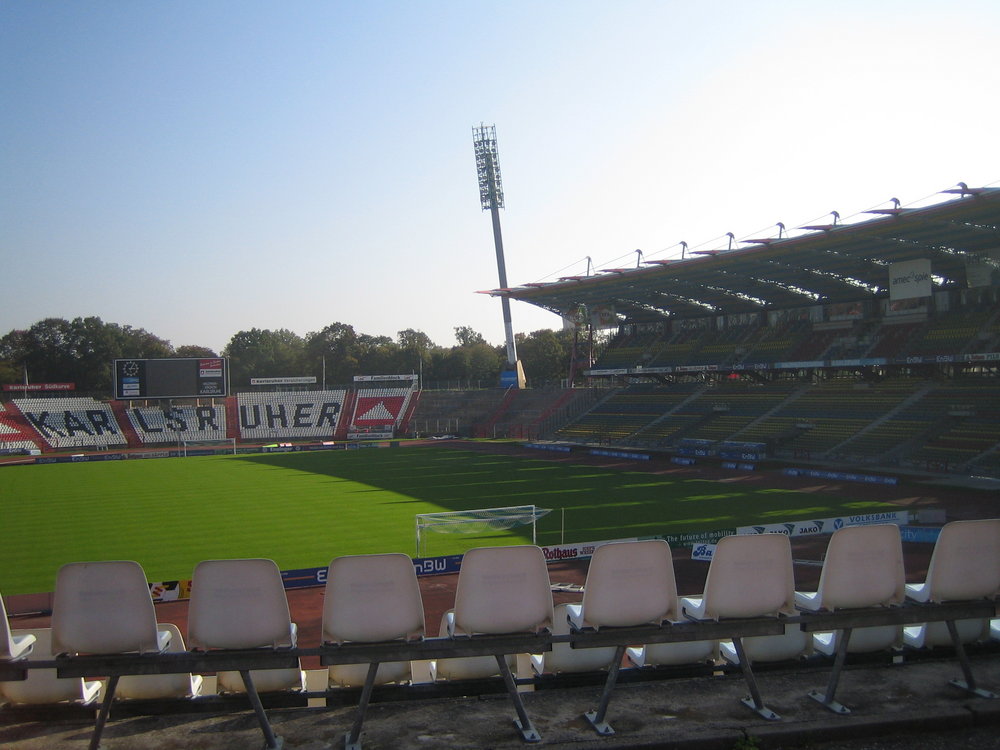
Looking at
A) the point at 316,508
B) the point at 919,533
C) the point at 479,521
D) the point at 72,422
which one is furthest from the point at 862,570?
the point at 72,422

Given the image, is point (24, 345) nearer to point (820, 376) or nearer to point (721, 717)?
point (820, 376)

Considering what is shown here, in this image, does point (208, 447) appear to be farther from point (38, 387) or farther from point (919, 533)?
point (919, 533)

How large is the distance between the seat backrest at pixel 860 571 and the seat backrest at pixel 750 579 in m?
0.27

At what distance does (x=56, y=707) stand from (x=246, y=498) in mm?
25655

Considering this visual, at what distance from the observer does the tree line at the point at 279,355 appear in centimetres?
8912

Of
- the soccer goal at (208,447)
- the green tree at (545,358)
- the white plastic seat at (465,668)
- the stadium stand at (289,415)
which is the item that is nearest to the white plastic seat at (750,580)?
the white plastic seat at (465,668)

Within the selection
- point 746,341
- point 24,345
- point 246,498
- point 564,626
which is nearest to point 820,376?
point 746,341

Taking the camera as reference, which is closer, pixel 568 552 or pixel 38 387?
pixel 568 552

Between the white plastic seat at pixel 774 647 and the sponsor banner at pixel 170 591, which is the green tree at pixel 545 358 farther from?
the white plastic seat at pixel 774 647

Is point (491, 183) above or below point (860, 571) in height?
above

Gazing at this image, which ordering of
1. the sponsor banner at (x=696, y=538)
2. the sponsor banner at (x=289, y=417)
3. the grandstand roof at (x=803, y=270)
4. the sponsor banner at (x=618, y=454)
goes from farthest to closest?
the sponsor banner at (x=289, y=417), the sponsor banner at (x=618, y=454), the grandstand roof at (x=803, y=270), the sponsor banner at (x=696, y=538)

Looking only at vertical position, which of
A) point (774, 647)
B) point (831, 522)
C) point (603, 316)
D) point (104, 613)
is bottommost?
point (831, 522)

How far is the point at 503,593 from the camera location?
4348mm

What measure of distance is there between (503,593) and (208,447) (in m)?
56.9
